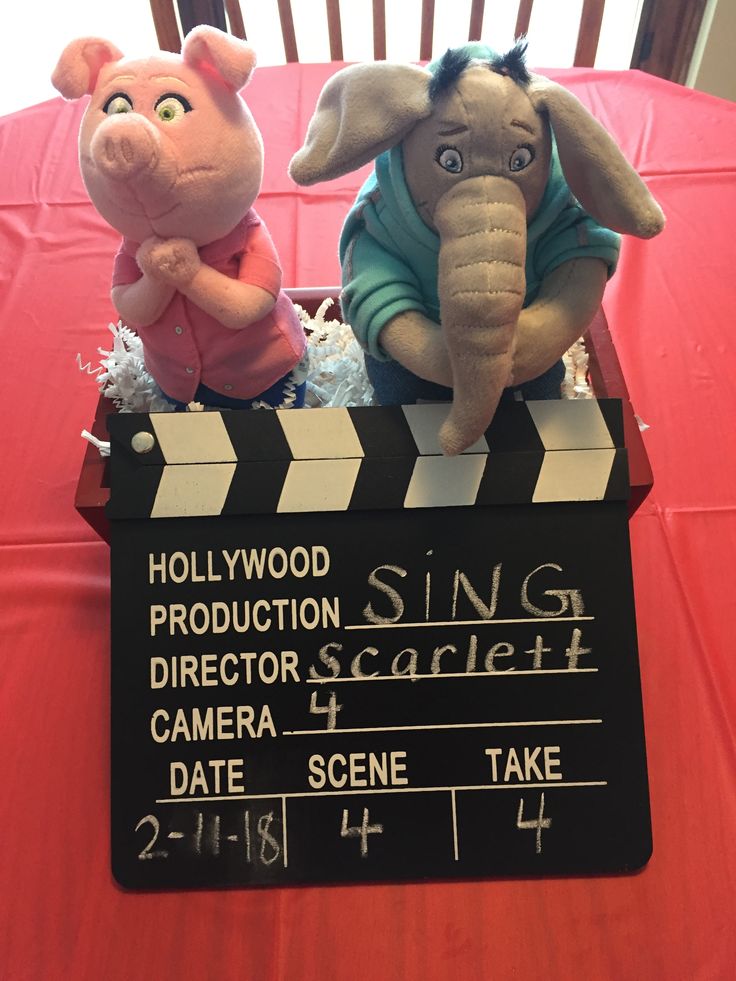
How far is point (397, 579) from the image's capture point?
68 cm

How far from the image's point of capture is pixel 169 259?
A: 652mm

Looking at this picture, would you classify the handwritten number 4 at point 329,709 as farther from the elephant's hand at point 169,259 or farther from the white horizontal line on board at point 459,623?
the elephant's hand at point 169,259

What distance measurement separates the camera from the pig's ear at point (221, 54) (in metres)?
0.61

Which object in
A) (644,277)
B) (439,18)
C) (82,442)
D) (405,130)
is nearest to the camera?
(405,130)

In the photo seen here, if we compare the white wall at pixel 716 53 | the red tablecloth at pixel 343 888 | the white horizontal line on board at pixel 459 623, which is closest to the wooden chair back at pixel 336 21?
the white wall at pixel 716 53

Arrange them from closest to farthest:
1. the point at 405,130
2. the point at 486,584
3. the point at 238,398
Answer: the point at 405,130 → the point at 486,584 → the point at 238,398

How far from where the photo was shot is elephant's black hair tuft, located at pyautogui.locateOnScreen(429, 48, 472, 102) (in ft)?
1.80

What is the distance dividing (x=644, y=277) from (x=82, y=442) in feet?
2.52

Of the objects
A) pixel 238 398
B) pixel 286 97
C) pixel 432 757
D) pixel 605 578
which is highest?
pixel 286 97

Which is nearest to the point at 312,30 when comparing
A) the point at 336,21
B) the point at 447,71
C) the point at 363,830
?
the point at 336,21

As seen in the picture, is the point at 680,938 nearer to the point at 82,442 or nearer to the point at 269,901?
the point at 269,901

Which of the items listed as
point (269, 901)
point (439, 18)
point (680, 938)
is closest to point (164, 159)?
point (269, 901)

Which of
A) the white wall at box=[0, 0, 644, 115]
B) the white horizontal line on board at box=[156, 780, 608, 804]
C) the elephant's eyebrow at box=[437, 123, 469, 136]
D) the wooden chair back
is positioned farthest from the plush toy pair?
the white wall at box=[0, 0, 644, 115]

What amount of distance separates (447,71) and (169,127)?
0.21 meters
